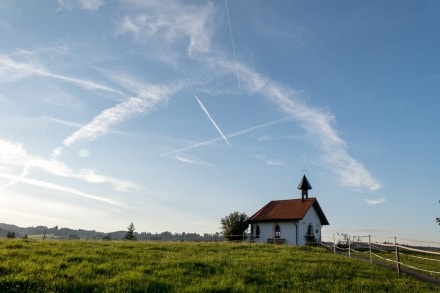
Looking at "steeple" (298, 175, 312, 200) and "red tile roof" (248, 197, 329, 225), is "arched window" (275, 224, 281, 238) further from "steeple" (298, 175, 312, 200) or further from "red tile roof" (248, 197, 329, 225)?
"steeple" (298, 175, 312, 200)

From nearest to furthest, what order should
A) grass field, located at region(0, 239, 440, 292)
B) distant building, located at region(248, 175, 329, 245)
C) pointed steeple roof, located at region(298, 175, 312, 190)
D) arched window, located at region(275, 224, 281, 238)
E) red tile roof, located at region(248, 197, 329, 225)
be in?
grass field, located at region(0, 239, 440, 292)
distant building, located at region(248, 175, 329, 245)
red tile roof, located at region(248, 197, 329, 225)
arched window, located at region(275, 224, 281, 238)
pointed steeple roof, located at region(298, 175, 312, 190)

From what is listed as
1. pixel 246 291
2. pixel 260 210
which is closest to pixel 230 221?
pixel 260 210

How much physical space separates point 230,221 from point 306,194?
10563 mm

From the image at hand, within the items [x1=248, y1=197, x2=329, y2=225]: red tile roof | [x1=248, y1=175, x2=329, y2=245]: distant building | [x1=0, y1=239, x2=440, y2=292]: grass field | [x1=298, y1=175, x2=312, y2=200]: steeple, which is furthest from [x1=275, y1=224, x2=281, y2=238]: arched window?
[x1=0, y1=239, x2=440, y2=292]: grass field

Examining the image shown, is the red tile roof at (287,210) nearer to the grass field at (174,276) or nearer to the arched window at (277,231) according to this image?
the arched window at (277,231)

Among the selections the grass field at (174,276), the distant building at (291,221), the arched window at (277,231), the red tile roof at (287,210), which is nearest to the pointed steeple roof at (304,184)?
the distant building at (291,221)

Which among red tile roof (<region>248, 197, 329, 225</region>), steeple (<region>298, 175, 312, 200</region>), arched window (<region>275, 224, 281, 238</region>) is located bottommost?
arched window (<region>275, 224, 281, 238</region>)

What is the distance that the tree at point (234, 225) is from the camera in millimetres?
48875

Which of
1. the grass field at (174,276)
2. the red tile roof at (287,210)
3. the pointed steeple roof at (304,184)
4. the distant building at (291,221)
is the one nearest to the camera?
the grass field at (174,276)

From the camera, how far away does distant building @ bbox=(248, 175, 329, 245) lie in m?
45.8

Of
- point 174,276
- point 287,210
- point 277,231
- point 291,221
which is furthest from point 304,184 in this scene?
point 174,276

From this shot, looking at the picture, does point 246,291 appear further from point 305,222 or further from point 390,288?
point 305,222

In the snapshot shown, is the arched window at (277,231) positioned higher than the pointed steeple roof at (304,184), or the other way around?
the pointed steeple roof at (304,184)

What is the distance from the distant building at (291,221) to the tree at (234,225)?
1096 mm
